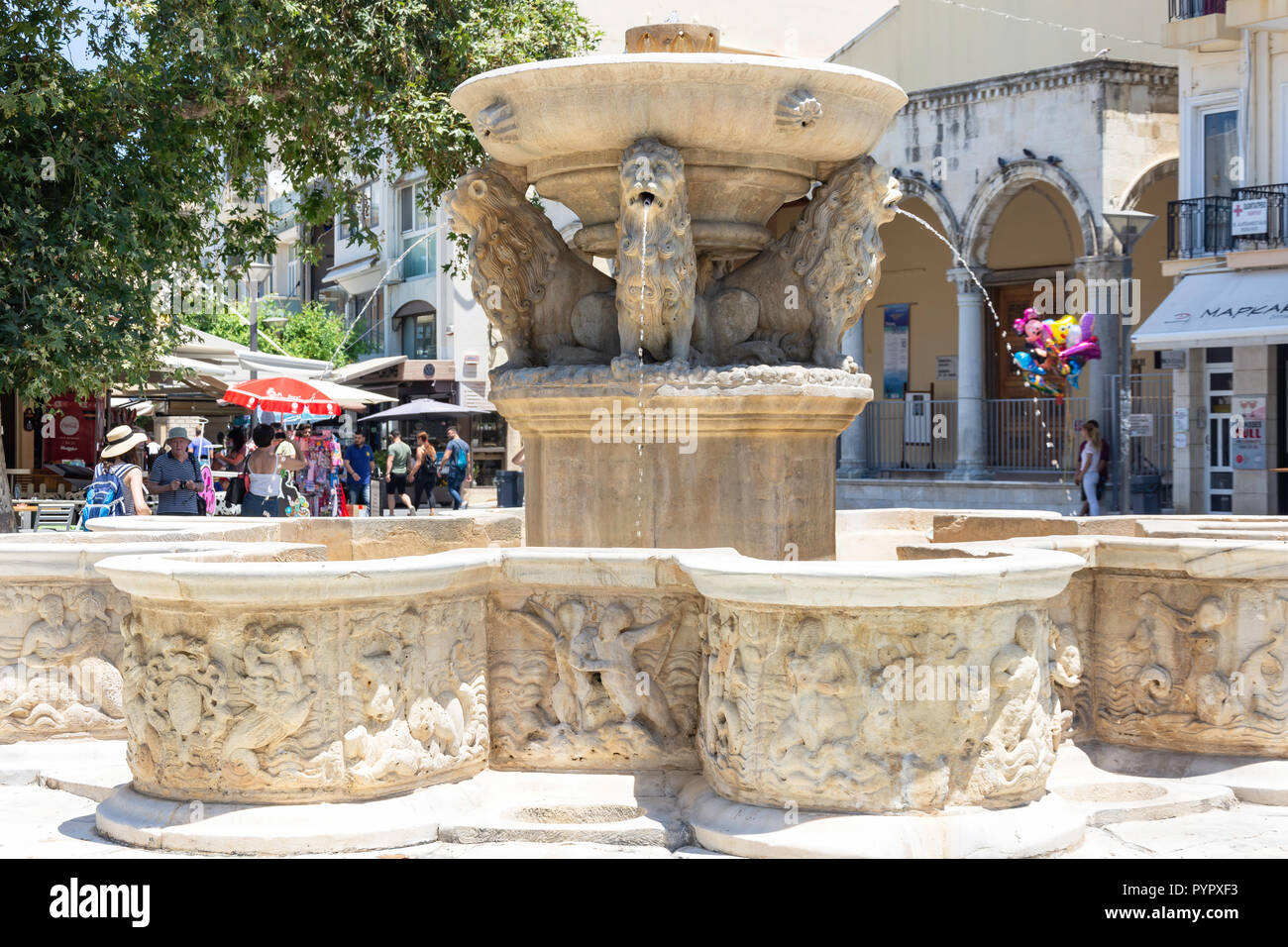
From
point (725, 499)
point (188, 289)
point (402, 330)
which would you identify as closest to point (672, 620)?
point (725, 499)

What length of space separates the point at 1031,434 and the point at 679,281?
1977cm

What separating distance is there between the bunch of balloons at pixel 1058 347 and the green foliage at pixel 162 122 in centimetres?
1043

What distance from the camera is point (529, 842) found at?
5.07 meters

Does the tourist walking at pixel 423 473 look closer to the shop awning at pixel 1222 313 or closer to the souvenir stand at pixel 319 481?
the souvenir stand at pixel 319 481

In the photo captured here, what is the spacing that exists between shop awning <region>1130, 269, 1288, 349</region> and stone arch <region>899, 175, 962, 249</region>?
3.82 metres

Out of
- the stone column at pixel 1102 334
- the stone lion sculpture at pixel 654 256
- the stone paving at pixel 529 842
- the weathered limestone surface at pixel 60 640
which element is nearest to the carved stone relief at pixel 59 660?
the weathered limestone surface at pixel 60 640

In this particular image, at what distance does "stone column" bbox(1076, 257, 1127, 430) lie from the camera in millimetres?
23453

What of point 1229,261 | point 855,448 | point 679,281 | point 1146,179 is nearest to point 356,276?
point 855,448

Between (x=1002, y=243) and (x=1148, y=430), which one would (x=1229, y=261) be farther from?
(x=1002, y=243)

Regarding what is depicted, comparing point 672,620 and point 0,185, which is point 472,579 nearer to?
point 672,620

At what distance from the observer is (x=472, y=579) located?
215 inches

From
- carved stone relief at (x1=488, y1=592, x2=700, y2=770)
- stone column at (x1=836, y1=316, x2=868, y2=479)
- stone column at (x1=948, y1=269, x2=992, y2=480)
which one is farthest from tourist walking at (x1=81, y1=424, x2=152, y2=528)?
stone column at (x1=836, y1=316, x2=868, y2=479)

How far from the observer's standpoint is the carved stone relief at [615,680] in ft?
18.0

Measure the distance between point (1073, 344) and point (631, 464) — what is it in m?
16.5
